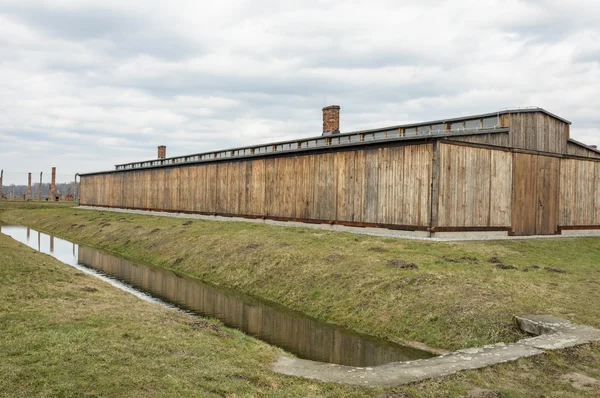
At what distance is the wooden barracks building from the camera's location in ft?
74.9

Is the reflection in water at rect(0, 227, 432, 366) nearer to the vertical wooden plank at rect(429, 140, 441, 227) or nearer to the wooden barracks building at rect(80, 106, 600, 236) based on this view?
the vertical wooden plank at rect(429, 140, 441, 227)

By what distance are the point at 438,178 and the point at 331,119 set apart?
15.2m

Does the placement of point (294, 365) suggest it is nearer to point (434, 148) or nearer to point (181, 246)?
point (434, 148)

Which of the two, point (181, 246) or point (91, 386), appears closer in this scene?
point (91, 386)

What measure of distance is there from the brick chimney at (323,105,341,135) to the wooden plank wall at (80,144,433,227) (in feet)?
18.6

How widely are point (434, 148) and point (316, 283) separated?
9.24 metres

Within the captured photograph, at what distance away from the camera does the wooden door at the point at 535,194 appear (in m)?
25.9

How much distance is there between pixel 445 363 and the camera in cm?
867

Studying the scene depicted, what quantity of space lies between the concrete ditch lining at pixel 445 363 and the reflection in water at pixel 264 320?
244 cm

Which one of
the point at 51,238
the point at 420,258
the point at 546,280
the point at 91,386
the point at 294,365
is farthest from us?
the point at 51,238

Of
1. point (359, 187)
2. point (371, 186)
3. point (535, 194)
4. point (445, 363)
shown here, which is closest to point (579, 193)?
point (535, 194)

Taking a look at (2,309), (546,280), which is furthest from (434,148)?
(2,309)

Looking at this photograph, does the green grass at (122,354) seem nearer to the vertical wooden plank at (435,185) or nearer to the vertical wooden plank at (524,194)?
the vertical wooden plank at (435,185)

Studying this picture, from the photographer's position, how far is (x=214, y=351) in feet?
30.9
